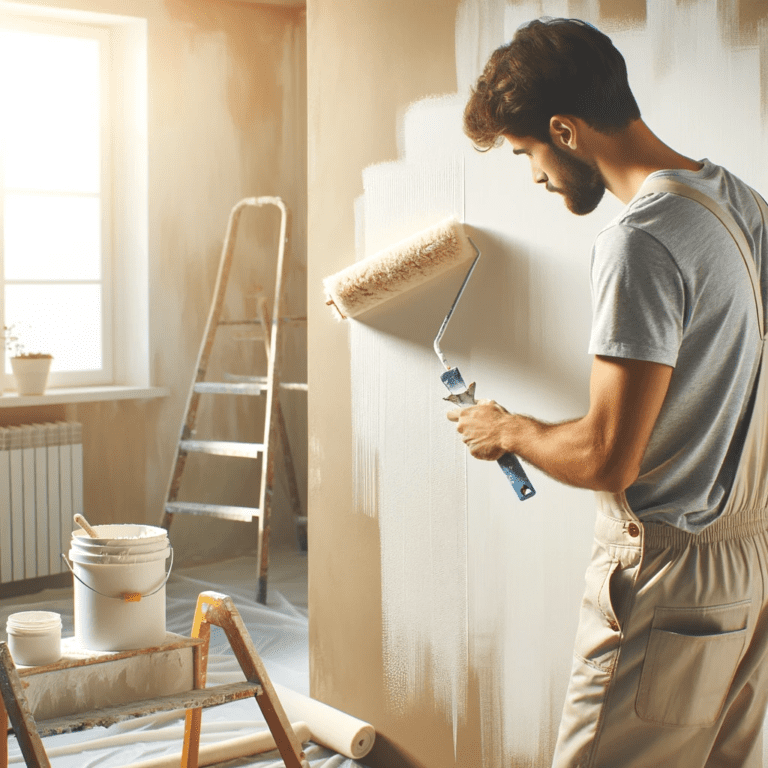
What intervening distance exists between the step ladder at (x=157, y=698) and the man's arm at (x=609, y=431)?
29.6 inches

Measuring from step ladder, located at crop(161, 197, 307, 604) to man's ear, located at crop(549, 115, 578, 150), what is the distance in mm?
2535

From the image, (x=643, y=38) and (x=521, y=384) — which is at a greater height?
(x=643, y=38)

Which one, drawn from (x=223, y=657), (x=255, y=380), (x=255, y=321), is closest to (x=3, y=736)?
(x=223, y=657)

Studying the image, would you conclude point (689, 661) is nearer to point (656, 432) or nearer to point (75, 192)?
point (656, 432)

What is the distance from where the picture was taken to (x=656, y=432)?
3.90 ft

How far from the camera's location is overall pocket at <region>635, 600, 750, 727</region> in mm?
1186

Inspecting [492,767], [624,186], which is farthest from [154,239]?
[624,186]

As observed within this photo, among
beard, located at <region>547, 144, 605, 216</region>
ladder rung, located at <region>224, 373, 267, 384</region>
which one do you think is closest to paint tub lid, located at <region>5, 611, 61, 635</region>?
beard, located at <region>547, 144, 605, 216</region>

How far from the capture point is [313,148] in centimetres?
234

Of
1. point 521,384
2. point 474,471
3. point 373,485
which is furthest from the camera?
point 373,485

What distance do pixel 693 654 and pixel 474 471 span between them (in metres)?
0.84

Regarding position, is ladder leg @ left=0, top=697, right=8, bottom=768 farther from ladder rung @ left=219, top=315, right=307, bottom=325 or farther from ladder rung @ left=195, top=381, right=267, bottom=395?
ladder rung @ left=219, top=315, right=307, bottom=325

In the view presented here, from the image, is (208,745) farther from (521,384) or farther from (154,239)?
(154,239)

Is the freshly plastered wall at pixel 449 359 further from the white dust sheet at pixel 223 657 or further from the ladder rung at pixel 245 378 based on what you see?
the ladder rung at pixel 245 378
